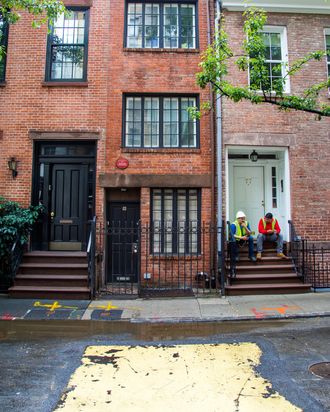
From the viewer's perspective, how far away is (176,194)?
10.1m

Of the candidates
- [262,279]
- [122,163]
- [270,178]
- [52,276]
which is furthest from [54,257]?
[270,178]

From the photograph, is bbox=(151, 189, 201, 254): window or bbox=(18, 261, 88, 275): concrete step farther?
bbox=(151, 189, 201, 254): window

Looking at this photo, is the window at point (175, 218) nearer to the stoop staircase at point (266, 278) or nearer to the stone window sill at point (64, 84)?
the stoop staircase at point (266, 278)

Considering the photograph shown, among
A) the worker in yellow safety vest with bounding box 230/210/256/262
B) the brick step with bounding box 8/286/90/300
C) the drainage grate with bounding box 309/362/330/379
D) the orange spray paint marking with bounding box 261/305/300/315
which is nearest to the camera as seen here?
the drainage grate with bounding box 309/362/330/379

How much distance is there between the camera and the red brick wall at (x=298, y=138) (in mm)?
9961

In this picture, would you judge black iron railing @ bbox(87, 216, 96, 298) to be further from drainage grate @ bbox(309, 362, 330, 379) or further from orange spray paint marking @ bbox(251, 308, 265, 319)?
drainage grate @ bbox(309, 362, 330, 379)

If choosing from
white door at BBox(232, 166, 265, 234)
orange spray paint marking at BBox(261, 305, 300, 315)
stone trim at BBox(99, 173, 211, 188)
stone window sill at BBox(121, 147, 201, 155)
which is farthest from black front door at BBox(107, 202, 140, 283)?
orange spray paint marking at BBox(261, 305, 300, 315)

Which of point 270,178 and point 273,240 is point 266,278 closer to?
point 273,240

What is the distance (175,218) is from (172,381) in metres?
6.10

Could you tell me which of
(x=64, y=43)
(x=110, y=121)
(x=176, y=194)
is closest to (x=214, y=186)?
(x=176, y=194)

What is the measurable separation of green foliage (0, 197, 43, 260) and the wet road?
8.49 ft

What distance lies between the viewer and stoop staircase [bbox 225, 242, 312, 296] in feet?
28.9

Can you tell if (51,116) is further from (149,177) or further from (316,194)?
(316,194)

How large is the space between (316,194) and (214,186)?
118 inches
